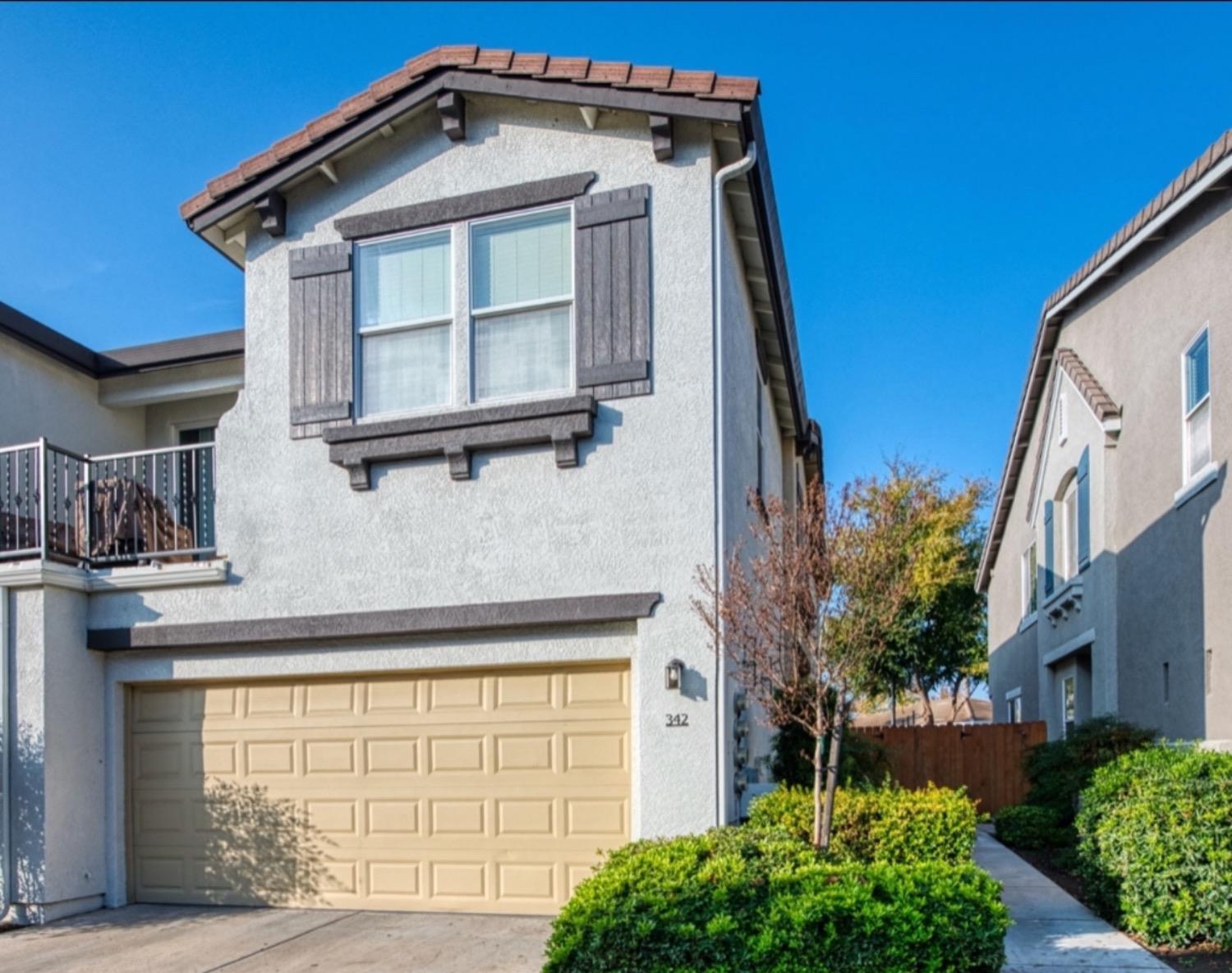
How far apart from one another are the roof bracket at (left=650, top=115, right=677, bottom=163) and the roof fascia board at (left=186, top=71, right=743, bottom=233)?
7 cm

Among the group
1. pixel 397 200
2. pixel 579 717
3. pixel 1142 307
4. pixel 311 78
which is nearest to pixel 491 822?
pixel 579 717

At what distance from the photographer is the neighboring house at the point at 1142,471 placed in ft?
38.3

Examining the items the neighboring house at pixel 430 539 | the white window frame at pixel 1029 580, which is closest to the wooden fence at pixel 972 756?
the white window frame at pixel 1029 580

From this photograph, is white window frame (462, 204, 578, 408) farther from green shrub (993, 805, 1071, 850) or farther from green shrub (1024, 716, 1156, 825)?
green shrub (993, 805, 1071, 850)

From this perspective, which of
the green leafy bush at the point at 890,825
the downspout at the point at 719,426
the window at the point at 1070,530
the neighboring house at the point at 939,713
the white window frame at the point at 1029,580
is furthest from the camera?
the neighboring house at the point at 939,713

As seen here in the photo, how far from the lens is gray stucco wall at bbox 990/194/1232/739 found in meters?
11.5

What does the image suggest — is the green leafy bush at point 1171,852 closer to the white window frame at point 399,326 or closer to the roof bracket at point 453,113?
the white window frame at point 399,326

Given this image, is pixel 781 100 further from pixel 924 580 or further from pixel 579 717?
pixel 924 580

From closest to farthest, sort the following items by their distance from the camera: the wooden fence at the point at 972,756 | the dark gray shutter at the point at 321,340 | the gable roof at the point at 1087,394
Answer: the dark gray shutter at the point at 321,340 < the gable roof at the point at 1087,394 < the wooden fence at the point at 972,756

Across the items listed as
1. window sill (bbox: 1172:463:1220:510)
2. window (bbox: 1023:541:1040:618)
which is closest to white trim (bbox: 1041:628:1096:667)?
window (bbox: 1023:541:1040:618)

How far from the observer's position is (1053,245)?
19453 mm

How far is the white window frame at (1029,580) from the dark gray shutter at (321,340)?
14.7 m

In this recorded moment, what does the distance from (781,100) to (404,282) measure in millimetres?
3895

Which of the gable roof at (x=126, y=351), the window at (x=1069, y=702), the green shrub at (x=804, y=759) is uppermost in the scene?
the gable roof at (x=126, y=351)
